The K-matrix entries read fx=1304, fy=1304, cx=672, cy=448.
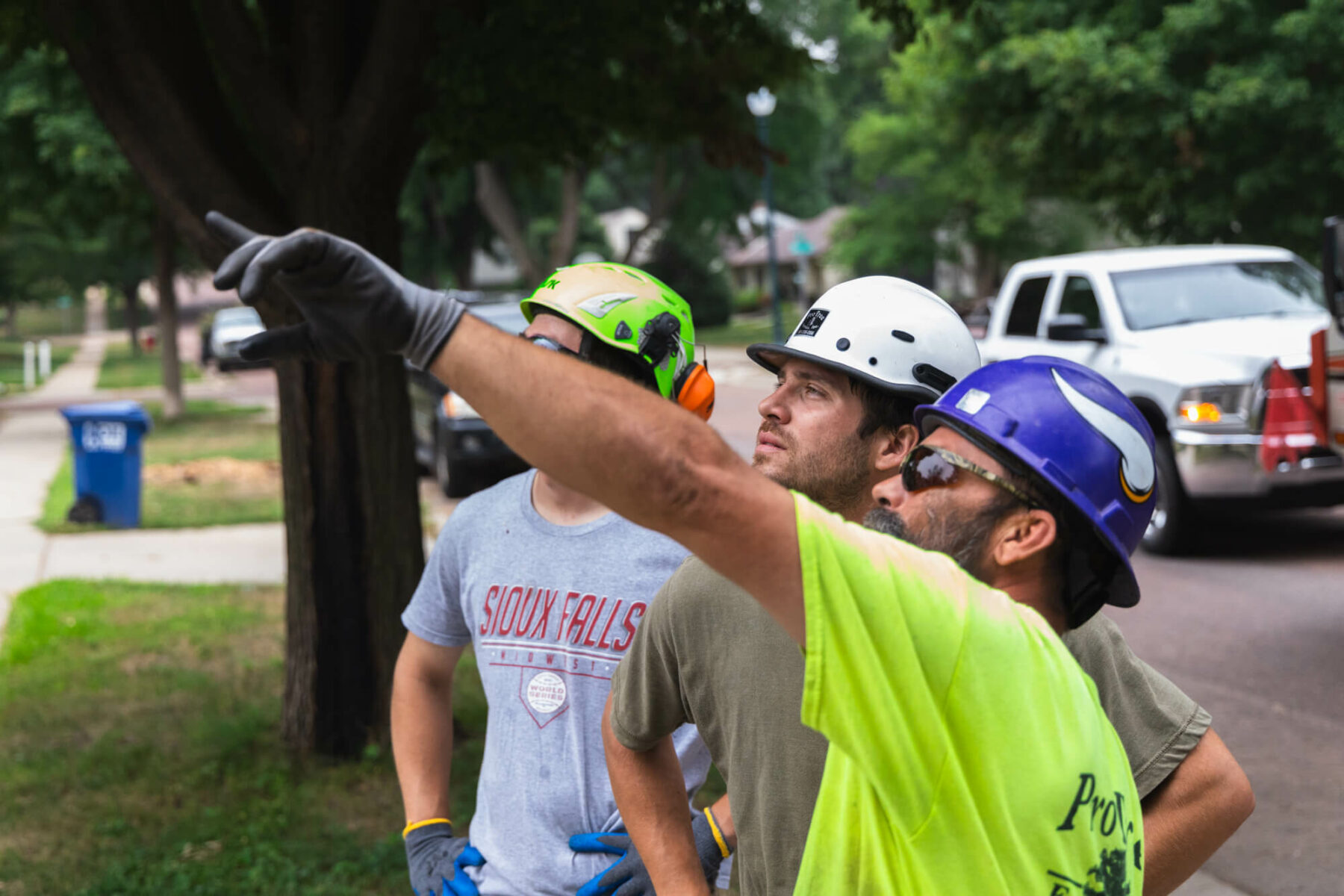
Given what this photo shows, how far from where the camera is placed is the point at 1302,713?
591 centimetres

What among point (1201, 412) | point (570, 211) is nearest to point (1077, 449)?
point (1201, 412)

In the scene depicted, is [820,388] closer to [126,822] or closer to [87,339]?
[126,822]

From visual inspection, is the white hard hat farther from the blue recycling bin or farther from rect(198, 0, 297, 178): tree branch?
the blue recycling bin

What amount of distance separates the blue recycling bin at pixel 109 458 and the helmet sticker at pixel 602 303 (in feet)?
31.3

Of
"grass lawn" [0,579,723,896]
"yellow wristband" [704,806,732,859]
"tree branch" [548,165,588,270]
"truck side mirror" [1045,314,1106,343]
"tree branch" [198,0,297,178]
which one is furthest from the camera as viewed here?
"tree branch" [548,165,588,270]

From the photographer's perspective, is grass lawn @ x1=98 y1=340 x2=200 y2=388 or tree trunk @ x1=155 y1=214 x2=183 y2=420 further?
grass lawn @ x1=98 y1=340 x2=200 y2=388

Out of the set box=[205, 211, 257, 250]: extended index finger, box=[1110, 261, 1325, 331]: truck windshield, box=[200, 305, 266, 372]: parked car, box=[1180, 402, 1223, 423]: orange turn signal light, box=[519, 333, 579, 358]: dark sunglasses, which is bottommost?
box=[200, 305, 266, 372]: parked car

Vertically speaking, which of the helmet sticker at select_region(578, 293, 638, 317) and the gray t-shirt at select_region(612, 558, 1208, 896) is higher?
the helmet sticker at select_region(578, 293, 638, 317)

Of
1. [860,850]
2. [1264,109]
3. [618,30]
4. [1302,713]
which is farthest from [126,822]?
[1264,109]

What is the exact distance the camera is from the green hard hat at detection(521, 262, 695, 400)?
7.79 feet

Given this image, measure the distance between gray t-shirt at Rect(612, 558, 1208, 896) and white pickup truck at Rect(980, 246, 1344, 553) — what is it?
6023 mm

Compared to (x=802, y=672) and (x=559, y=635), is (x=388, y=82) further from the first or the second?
(x=802, y=672)

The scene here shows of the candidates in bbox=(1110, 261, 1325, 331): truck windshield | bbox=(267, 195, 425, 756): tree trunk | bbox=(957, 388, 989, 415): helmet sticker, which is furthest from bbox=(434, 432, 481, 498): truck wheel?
bbox=(957, 388, 989, 415): helmet sticker

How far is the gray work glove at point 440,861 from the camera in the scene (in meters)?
2.34
